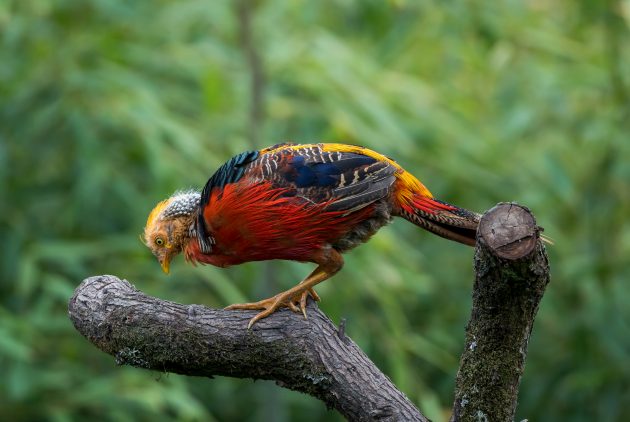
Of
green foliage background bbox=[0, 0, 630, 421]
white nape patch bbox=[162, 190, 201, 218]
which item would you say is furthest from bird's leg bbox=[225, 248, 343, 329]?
green foliage background bbox=[0, 0, 630, 421]

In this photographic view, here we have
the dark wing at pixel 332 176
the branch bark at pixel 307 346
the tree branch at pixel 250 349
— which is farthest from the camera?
the dark wing at pixel 332 176

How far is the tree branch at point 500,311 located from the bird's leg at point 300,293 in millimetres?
759

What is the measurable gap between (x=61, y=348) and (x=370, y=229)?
3940 millimetres

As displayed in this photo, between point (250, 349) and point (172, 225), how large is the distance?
2.65 feet

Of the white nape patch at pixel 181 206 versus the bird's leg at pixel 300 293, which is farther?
the white nape patch at pixel 181 206

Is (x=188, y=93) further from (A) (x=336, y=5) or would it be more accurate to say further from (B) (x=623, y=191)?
(B) (x=623, y=191)

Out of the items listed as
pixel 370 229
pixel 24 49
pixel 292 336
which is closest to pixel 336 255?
pixel 370 229

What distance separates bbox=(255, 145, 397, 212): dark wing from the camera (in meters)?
4.30

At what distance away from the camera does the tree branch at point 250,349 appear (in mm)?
3994

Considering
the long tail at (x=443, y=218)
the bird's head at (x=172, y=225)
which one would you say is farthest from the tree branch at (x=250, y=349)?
the long tail at (x=443, y=218)

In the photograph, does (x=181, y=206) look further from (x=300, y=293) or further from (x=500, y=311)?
(x=500, y=311)

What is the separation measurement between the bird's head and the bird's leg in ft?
1.49

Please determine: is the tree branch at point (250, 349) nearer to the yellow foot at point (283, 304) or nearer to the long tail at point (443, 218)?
the yellow foot at point (283, 304)

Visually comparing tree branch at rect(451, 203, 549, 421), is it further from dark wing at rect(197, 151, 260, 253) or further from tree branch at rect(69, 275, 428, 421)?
dark wing at rect(197, 151, 260, 253)
